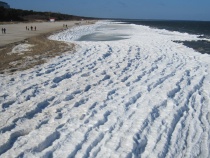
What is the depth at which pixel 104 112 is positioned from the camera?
7.62 m

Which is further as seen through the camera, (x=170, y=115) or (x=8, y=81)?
(x=8, y=81)

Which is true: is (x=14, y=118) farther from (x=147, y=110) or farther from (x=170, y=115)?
(x=170, y=115)

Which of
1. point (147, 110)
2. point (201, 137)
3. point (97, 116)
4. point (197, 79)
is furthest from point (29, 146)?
point (197, 79)

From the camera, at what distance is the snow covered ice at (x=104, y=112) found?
19.2 feet

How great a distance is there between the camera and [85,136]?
6.25 meters

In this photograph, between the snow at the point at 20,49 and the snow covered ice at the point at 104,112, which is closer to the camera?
the snow covered ice at the point at 104,112

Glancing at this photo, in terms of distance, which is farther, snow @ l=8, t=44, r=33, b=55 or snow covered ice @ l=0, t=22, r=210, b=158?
snow @ l=8, t=44, r=33, b=55

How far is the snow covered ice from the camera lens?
5.85 meters

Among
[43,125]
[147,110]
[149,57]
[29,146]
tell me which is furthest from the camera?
[149,57]

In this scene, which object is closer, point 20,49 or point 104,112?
point 104,112

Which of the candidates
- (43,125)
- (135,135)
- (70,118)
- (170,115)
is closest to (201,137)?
(170,115)

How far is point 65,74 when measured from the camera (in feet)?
38.5

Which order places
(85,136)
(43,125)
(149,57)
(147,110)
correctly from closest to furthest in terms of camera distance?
(85,136) → (43,125) → (147,110) → (149,57)

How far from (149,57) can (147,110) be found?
964 centimetres
